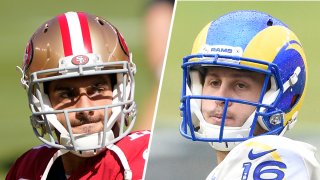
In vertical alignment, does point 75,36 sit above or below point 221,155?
above

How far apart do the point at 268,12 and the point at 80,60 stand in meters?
0.77

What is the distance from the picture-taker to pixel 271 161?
5.89 feet

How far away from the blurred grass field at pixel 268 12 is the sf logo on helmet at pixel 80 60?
1.92 ft

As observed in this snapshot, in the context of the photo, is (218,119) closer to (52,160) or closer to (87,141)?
(87,141)

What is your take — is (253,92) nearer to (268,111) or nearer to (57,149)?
(268,111)

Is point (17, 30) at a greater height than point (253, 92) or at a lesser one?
lesser

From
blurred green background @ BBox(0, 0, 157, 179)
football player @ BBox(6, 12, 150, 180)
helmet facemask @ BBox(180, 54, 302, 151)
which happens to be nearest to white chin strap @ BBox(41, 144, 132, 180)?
football player @ BBox(6, 12, 150, 180)

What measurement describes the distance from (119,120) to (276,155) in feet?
1.96

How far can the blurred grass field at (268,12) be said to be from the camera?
2.43 metres

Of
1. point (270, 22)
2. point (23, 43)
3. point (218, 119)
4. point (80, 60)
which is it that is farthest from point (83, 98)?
point (23, 43)

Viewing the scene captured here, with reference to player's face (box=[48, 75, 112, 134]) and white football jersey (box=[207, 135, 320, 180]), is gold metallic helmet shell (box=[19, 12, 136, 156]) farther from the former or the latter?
white football jersey (box=[207, 135, 320, 180])

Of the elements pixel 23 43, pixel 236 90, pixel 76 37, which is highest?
pixel 76 37

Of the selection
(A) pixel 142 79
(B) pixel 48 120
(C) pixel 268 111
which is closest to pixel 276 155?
(C) pixel 268 111

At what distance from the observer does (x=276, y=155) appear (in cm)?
179
